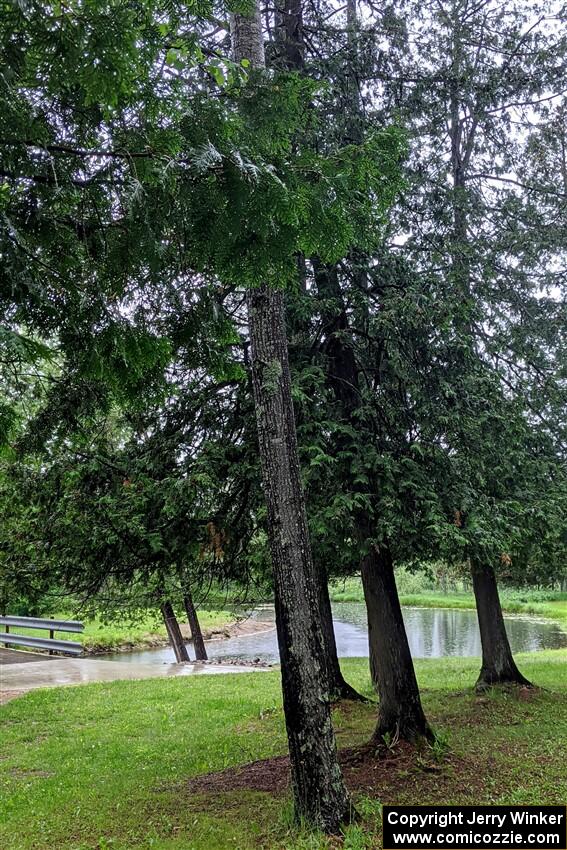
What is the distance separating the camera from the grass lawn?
158 inches

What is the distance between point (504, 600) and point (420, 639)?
36.8 ft

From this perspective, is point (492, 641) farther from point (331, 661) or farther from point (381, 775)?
point (381, 775)

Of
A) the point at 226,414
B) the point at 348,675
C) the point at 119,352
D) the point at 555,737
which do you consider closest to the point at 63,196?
the point at 119,352

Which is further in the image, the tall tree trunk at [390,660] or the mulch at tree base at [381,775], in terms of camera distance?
the tall tree trunk at [390,660]

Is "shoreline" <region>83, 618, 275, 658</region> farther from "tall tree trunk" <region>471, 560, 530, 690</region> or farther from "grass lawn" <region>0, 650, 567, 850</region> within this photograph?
"tall tree trunk" <region>471, 560, 530, 690</region>

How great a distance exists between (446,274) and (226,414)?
92.1 inches

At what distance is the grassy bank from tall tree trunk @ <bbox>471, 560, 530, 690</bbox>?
55.9 feet

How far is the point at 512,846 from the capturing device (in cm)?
371

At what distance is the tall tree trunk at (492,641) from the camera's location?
27.0 feet

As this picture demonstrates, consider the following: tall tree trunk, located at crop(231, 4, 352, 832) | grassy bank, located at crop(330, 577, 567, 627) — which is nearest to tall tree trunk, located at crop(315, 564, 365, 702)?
tall tree trunk, located at crop(231, 4, 352, 832)

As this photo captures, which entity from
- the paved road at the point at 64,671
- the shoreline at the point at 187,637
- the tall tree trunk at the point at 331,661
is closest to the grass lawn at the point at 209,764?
the tall tree trunk at the point at 331,661

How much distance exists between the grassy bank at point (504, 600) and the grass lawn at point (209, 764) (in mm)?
17805

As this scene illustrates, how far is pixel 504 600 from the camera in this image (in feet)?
92.1

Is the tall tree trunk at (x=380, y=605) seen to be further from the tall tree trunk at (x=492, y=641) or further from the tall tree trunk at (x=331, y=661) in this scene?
the tall tree trunk at (x=492, y=641)
